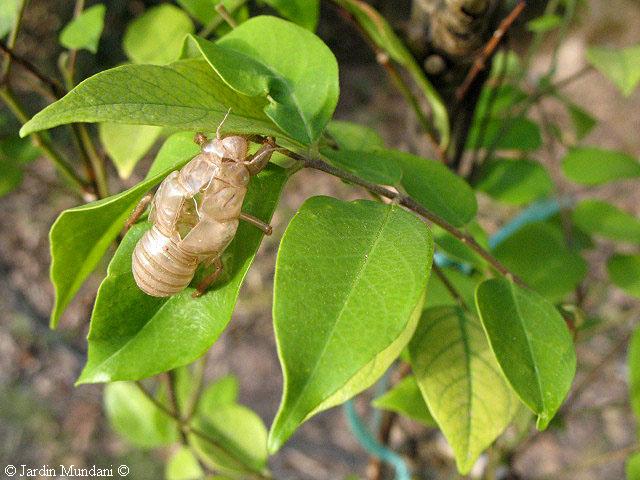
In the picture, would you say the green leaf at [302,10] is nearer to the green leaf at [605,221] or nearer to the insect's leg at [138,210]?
the insect's leg at [138,210]

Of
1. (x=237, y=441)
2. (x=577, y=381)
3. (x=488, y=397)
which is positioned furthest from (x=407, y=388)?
(x=577, y=381)

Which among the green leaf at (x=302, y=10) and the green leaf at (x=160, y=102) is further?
the green leaf at (x=302, y=10)

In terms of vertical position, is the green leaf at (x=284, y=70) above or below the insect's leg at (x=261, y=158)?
above

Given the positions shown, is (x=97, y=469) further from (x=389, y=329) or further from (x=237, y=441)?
(x=389, y=329)

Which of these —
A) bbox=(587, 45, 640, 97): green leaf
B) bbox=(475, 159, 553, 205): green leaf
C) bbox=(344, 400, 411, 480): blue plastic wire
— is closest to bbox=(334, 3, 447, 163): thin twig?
bbox=(475, 159, 553, 205): green leaf

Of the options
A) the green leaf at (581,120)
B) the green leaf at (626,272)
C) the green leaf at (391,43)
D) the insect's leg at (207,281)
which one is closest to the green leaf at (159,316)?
the insect's leg at (207,281)

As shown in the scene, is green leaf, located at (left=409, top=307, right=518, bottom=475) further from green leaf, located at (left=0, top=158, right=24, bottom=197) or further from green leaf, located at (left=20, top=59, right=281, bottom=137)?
green leaf, located at (left=0, top=158, right=24, bottom=197)
